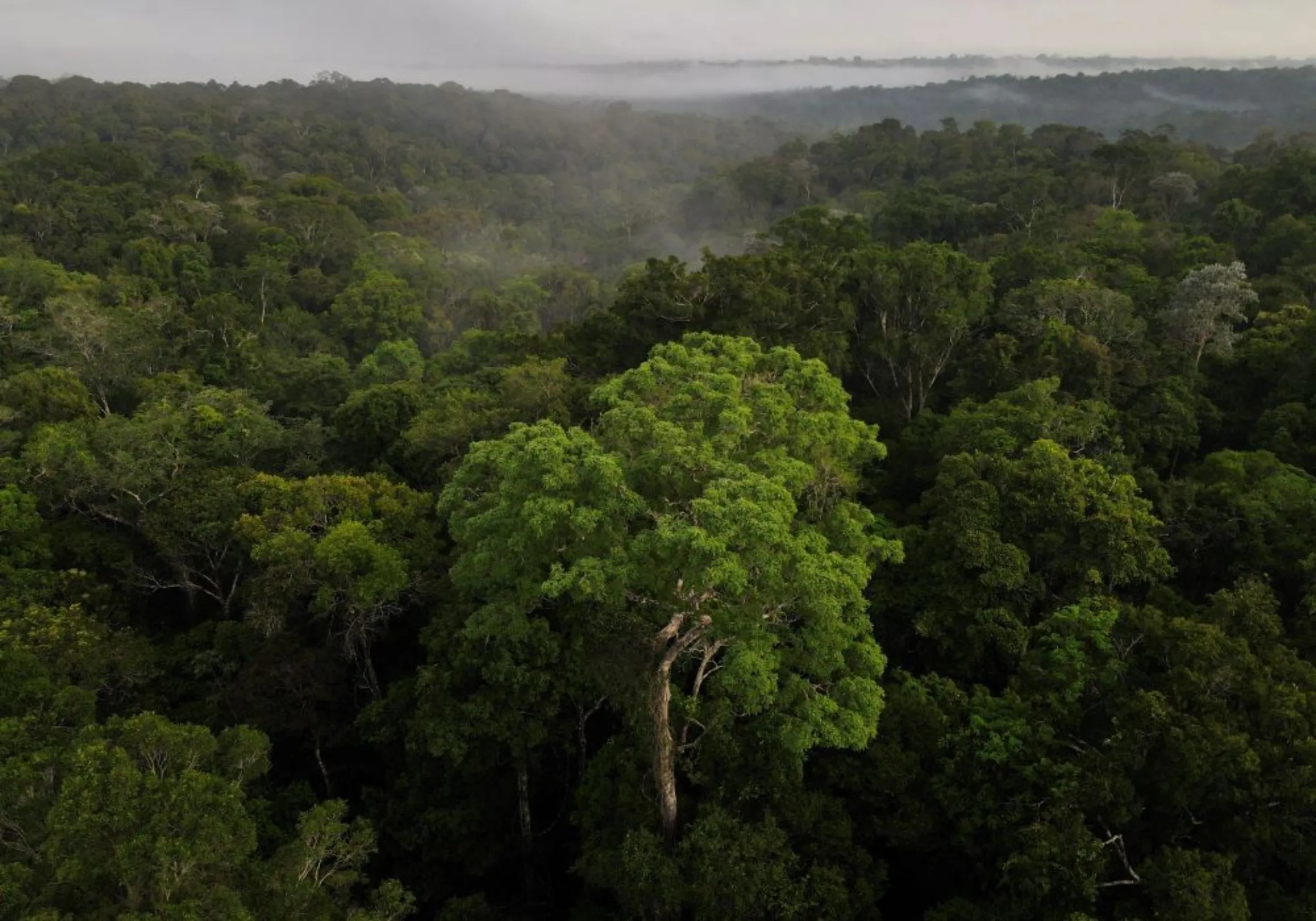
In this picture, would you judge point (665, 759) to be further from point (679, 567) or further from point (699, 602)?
point (679, 567)

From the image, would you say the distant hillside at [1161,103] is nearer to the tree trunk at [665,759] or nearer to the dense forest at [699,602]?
the dense forest at [699,602]

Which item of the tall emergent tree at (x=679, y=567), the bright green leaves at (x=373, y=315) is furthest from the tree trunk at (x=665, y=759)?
the bright green leaves at (x=373, y=315)

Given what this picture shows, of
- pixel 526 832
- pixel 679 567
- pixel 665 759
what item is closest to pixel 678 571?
pixel 679 567

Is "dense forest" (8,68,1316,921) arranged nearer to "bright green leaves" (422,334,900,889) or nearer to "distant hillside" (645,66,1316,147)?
"bright green leaves" (422,334,900,889)

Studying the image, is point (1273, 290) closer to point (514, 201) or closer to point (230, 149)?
point (514, 201)

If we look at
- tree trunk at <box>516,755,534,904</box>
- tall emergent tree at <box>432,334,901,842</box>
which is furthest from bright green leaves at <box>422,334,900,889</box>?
tree trunk at <box>516,755,534,904</box>

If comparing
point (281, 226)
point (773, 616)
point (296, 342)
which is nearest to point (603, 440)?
point (773, 616)
